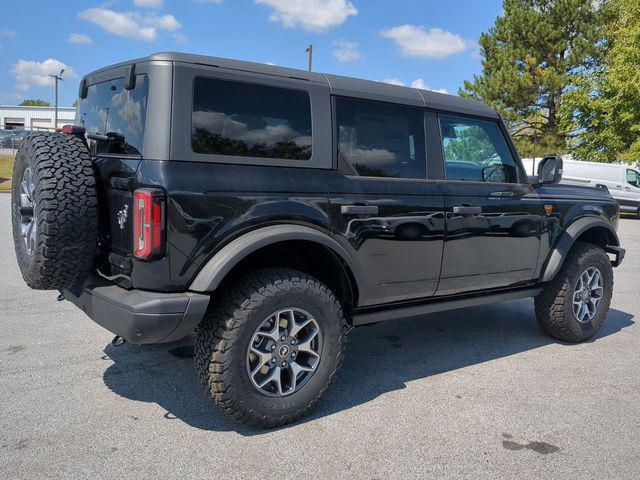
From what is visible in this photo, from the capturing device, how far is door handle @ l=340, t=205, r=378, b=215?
3.25 m

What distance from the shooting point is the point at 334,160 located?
11.0ft

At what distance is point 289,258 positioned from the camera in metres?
3.41

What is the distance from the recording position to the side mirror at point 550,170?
436 centimetres

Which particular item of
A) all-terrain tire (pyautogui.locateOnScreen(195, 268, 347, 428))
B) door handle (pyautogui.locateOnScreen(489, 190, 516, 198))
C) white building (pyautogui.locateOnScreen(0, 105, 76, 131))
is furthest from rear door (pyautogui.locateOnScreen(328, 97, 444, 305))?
white building (pyautogui.locateOnScreen(0, 105, 76, 131))

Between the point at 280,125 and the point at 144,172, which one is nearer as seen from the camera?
the point at 144,172

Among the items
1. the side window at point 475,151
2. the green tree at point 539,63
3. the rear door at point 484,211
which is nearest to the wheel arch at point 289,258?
the rear door at point 484,211

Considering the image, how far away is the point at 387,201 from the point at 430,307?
3.05 ft

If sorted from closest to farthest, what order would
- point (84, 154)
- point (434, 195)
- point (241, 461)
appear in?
point (241, 461) → point (84, 154) → point (434, 195)

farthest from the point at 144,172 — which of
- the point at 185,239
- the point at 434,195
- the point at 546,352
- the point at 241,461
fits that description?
the point at 546,352

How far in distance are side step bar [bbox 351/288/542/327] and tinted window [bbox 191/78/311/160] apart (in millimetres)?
1138

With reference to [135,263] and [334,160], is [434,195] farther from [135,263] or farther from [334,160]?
[135,263]

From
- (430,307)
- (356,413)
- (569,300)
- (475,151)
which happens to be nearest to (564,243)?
(569,300)

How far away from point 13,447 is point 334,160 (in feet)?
7.64

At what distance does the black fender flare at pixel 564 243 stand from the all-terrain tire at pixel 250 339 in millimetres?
2295
